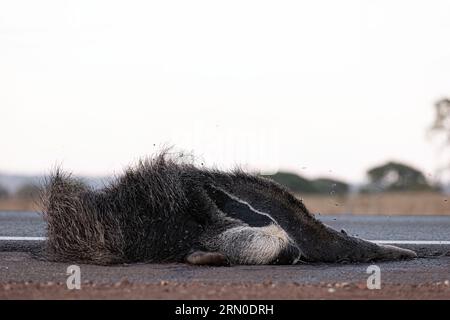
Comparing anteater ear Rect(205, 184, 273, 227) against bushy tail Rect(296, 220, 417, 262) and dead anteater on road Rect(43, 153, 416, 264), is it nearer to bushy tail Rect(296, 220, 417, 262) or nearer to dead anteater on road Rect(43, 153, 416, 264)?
dead anteater on road Rect(43, 153, 416, 264)

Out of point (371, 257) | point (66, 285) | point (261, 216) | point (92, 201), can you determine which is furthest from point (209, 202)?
point (66, 285)

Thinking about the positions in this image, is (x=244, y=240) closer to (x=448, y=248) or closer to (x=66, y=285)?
(x=66, y=285)

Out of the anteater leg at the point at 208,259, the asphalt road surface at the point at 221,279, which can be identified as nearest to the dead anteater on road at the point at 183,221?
the anteater leg at the point at 208,259

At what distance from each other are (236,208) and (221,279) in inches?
67.0

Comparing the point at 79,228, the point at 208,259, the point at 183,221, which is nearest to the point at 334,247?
the point at 208,259

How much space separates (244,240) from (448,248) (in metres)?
3.87

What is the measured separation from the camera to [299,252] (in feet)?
34.6

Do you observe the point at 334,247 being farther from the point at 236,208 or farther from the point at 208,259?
the point at 208,259

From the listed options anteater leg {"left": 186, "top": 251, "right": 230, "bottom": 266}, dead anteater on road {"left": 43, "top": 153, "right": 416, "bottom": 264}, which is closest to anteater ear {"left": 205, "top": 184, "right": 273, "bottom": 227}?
dead anteater on road {"left": 43, "top": 153, "right": 416, "bottom": 264}

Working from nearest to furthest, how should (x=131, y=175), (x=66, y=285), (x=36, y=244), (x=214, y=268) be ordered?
(x=66, y=285), (x=214, y=268), (x=131, y=175), (x=36, y=244)

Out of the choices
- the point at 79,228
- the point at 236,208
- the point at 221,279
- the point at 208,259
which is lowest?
the point at 221,279

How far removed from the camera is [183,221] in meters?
10.5

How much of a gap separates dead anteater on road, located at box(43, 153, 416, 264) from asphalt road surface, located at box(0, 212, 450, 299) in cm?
23

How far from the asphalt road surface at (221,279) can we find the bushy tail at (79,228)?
0.18 m
